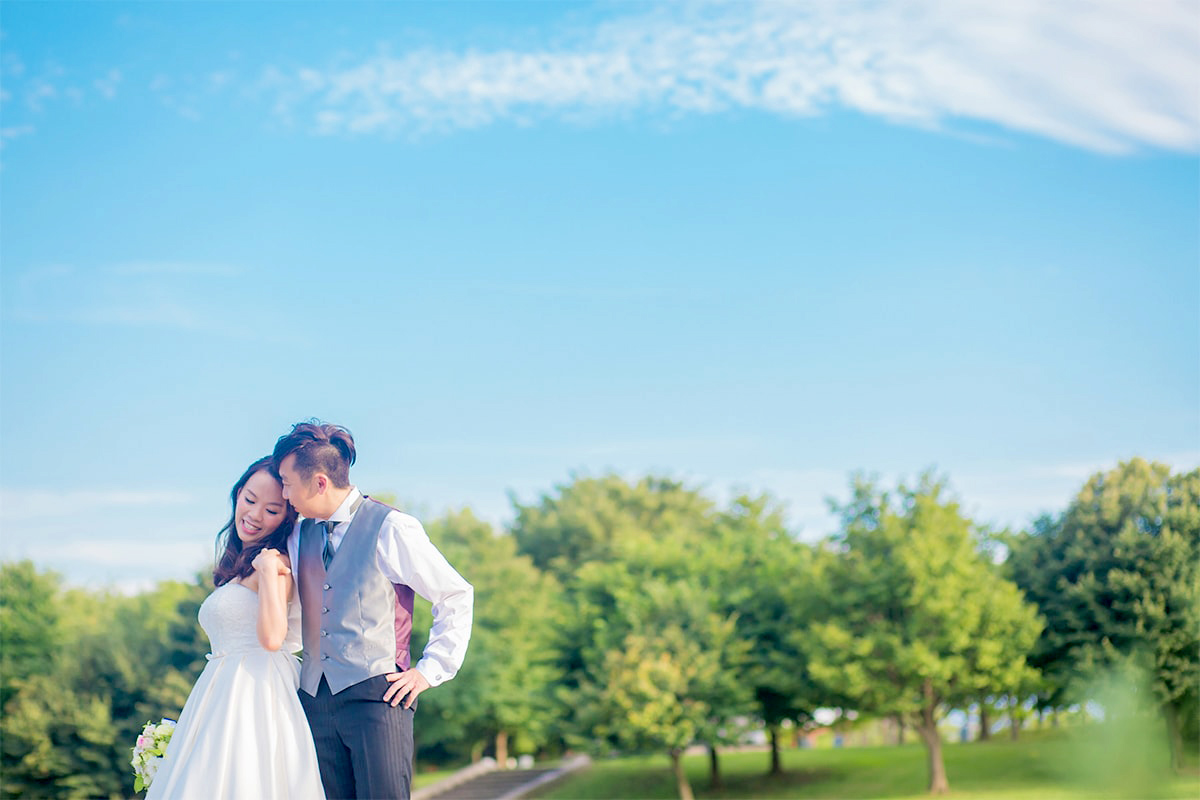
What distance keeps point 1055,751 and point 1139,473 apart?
23.4 ft

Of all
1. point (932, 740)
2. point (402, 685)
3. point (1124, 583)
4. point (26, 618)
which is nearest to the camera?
point (402, 685)

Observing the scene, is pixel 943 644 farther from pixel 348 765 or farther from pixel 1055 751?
pixel 348 765

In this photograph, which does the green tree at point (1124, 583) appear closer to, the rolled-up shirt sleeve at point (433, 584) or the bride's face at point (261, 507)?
the rolled-up shirt sleeve at point (433, 584)

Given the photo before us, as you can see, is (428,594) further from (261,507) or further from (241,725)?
(241,725)

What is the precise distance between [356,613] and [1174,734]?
24608 millimetres

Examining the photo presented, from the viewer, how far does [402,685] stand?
4348 mm

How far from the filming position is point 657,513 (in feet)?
160

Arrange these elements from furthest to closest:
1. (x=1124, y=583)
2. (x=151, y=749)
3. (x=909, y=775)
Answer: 1. (x=909, y=775)
2. (x=1124, y=583)
3. (x=151, y=749)

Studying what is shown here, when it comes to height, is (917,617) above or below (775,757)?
above

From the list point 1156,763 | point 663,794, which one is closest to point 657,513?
point 663,794

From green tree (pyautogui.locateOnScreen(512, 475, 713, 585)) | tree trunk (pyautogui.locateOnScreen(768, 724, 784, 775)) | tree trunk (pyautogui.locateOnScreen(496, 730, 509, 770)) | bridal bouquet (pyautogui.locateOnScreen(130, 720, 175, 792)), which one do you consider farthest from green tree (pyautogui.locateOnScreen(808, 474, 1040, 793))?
bridal bouquet (pyautogui.locateOnScreen(130, 720, 175, 792))

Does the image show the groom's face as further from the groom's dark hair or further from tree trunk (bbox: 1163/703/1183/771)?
tree trunk (bbox: 1163/703/1183/771)

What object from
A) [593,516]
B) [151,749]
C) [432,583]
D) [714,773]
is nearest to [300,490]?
[432,583]

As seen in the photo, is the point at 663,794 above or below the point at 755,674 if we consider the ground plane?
below
